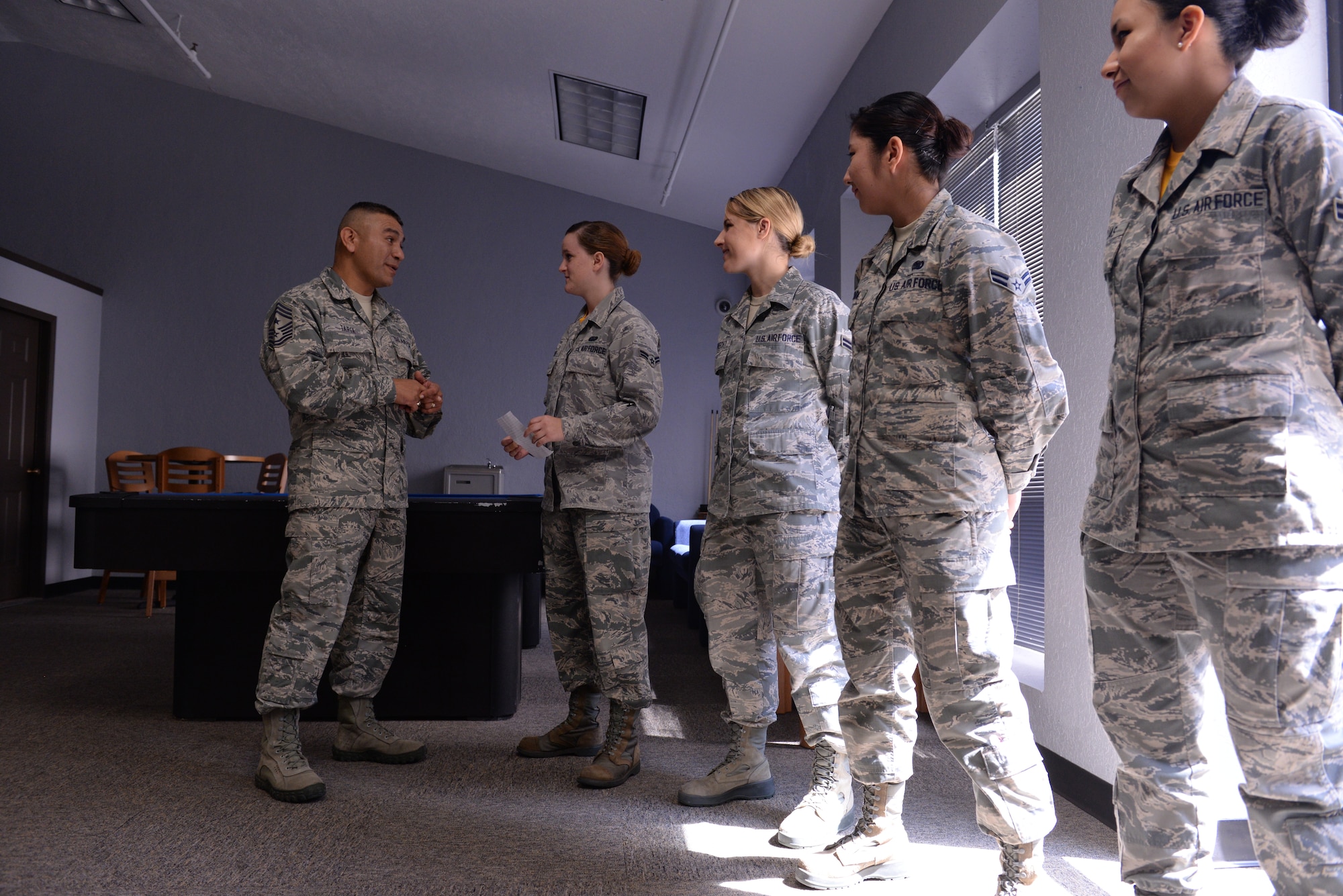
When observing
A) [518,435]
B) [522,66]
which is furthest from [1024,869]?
[522,66]

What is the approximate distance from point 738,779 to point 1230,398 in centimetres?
163

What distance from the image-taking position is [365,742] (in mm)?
2660

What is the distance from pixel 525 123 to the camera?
6930 mm

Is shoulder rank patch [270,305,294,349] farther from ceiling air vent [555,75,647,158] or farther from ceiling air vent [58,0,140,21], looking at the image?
ceiling air vent [58,0,140,21]

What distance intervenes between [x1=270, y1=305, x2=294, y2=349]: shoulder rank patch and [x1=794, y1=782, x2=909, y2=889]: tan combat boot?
1851 mm

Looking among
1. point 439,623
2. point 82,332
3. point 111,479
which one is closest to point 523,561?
point 439,623

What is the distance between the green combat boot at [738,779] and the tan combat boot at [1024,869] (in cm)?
89

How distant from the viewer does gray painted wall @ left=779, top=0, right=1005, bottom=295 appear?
3320mm

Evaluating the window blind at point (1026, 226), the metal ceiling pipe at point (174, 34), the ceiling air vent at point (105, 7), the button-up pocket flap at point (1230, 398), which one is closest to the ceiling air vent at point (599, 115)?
the metal ceiling pipe at point (174, 34)

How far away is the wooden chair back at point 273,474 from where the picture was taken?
679cm

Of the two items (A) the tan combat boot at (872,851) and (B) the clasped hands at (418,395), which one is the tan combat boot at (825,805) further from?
(B) the clasped hands at (418,395)

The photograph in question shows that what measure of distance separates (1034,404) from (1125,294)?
28cm

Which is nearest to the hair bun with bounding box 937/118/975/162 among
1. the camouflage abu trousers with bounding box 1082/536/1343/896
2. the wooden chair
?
the camouflage abu trousers with bounding box 1082/536/1343/896

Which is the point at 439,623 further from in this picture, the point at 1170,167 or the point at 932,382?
the point at 1170,167
